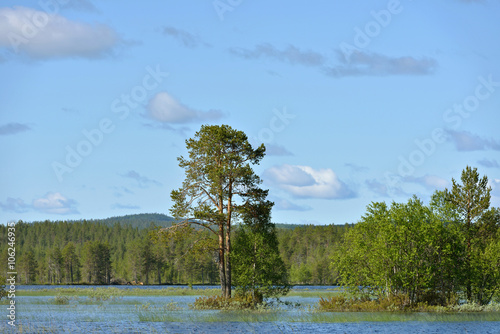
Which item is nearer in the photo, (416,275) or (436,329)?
(436,329)

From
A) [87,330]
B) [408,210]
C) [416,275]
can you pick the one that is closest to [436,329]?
[416,275]

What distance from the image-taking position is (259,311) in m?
48.0

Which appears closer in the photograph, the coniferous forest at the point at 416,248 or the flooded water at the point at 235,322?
the flooded water at the point at 235,322

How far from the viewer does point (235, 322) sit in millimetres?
40844

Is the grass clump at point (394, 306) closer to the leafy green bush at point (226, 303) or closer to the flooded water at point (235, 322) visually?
the flooded water at point (235, 322)

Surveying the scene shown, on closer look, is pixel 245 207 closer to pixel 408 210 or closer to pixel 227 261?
pixel 227 261

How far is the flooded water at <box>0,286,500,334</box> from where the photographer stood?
36.3 m

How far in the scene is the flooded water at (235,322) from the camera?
36312 millimetres

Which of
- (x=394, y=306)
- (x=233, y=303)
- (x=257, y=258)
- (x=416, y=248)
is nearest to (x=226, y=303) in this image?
(x=233, y=303)

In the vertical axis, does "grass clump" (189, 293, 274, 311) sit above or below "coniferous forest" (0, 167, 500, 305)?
below

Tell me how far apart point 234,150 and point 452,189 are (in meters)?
21.3

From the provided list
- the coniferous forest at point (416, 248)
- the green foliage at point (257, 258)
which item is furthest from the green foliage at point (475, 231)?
the green foliage at point (257, 258)

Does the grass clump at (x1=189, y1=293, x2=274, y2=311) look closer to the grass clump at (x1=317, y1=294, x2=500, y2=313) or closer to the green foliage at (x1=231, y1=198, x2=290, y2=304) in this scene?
the green foliage at (x1=231, y1=198, x2=290, y2=304)

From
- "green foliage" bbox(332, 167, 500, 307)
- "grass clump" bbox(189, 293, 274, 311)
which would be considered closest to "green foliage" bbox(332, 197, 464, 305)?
"green foliage" bbox(332, 167, 500, 307)
